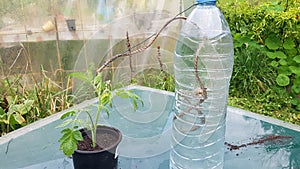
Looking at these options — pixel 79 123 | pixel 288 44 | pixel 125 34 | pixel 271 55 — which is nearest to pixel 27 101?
pixel 125 34

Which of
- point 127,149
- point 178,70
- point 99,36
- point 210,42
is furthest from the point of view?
point 99,36

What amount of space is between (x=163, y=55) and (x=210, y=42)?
31.9 inches

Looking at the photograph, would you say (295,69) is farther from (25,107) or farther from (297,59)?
(25,107)

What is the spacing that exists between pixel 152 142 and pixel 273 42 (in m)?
1.98

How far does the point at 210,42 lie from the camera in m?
1.04

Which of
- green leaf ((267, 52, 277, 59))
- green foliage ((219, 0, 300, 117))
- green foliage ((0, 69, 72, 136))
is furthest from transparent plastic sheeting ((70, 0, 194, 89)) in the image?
green leaf ((267, 52, 277, 59))

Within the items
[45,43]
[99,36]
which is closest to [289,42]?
[99,36]

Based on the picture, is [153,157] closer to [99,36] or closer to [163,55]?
[163,55]

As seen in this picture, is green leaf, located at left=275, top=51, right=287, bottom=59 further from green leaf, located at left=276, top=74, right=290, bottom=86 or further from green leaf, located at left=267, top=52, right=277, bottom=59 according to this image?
green leaf, located at left=276, top=74, right=290, bottom=86

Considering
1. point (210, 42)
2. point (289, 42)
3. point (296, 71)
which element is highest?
point (210, 42)

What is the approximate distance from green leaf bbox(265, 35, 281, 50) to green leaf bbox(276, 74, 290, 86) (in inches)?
11.1

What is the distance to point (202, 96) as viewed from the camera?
3.34 ft

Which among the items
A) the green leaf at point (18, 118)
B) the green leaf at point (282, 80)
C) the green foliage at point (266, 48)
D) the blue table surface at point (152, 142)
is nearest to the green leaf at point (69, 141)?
the blue table surface at point (152, 142)

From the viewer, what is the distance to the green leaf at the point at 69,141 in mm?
827
